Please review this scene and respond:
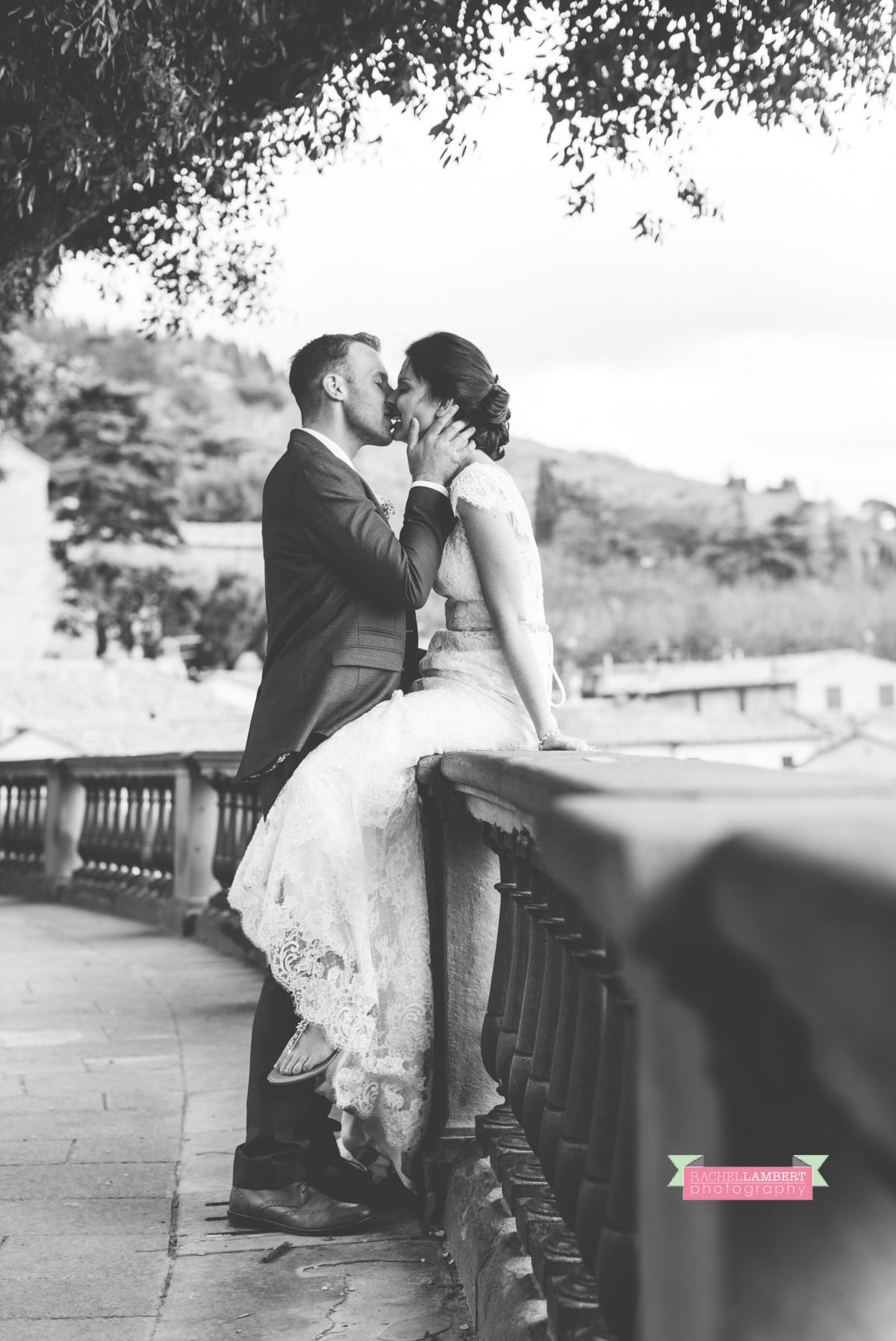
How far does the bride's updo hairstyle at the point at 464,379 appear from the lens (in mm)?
3520

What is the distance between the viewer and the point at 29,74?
5906mm

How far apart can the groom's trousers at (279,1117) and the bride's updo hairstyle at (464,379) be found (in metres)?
0.86

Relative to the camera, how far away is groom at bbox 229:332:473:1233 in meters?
3.32

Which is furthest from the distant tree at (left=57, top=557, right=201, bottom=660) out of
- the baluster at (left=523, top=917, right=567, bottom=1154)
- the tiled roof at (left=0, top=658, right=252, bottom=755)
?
the baluster at (left=523, top=917, right=567, bottom=1154)

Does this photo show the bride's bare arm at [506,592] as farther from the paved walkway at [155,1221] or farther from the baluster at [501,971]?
the paved walkway at [155,1221]

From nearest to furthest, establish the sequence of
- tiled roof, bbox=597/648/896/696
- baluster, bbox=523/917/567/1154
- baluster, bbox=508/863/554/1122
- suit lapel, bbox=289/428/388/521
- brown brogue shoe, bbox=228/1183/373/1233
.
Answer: baluster, bbox=523/917/567/1154, baluster, bbox=508/863/554/1122, brown brogue shoe, bbox=228/1183/373/1233, suit lapel, bbox=289/428/388/521, tiled roof, bbox=597/648/896/696

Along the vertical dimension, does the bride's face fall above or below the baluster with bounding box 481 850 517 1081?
above

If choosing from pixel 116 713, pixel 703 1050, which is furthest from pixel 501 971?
pixel 116 713

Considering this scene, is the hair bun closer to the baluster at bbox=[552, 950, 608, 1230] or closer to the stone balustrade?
the stone balustrade

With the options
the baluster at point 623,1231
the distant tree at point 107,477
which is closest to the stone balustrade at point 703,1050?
the baluster at point 623,1231

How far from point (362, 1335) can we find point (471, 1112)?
74cm

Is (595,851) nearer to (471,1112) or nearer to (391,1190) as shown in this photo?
(471,1112)

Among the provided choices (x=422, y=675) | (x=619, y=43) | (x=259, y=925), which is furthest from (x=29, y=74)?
(x=259, y=925)

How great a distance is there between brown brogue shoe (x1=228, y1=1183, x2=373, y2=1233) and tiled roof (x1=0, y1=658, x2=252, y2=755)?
4117 centimetres
